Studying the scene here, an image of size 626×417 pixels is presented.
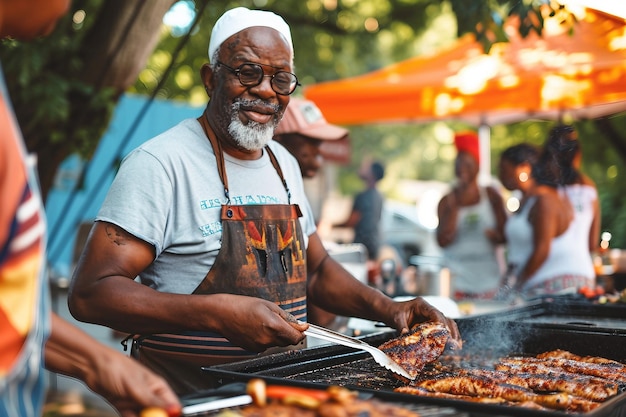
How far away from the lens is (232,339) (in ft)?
8.22

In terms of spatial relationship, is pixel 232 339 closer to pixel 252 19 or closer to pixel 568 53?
pixel 252 19

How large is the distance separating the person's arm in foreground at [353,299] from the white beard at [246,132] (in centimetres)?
68

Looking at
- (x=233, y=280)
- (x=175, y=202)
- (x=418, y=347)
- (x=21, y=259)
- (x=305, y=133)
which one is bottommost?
(x=418, y=347)

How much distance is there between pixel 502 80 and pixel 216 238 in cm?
485

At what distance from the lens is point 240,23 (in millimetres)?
3021

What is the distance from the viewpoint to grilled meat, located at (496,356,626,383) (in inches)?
109

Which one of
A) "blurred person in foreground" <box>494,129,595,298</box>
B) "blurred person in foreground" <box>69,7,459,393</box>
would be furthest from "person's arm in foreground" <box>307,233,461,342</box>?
"blurred person in foreground" <box>494,129,595,298</box>

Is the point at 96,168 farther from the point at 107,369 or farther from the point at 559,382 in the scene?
the point at 107,369

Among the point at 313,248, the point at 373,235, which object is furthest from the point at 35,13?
the point at 373,235

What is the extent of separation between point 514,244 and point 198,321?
4231 mm

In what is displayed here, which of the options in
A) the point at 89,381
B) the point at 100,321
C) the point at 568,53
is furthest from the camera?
the point at 568,53

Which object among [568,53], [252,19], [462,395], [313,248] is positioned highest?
[568,53]

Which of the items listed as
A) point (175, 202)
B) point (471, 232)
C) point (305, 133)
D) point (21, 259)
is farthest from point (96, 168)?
point (21, 259)

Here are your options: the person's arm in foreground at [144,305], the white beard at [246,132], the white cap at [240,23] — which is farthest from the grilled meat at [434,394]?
the white cap at [240,23]
